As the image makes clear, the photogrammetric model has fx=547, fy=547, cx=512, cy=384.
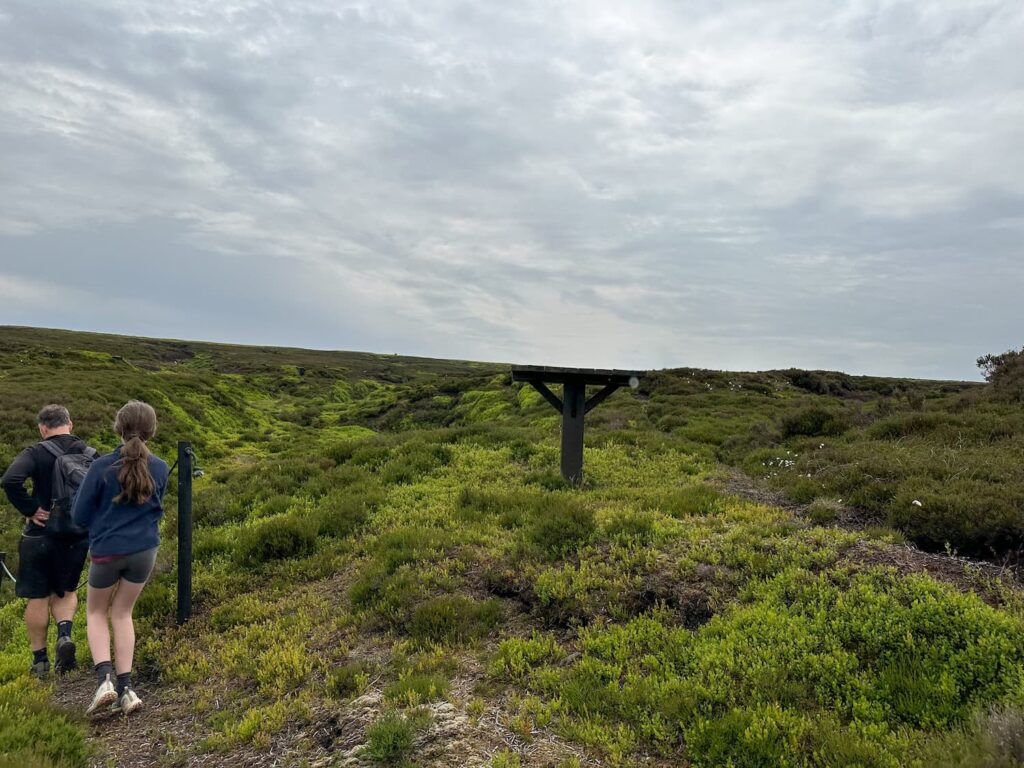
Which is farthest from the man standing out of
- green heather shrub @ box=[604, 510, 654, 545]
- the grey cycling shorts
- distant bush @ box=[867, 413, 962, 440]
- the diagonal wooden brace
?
distant bush @ box=[867, 413, 962, 440]

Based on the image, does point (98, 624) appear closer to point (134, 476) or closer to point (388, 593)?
point (134, 476)

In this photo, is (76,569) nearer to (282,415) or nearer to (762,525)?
(762,525)

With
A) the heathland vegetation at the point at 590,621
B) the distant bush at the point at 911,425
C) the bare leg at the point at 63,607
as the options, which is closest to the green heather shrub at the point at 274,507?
the heathland vegetation at the point at 590,621

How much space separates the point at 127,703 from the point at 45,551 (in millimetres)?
2013

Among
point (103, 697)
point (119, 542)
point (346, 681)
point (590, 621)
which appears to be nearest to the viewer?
point (103, 697)

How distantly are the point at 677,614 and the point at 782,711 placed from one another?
1933 millimetres

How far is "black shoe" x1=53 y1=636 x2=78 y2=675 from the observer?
6266 millimetres

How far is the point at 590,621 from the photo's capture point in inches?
262

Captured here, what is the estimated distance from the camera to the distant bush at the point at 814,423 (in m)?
18.5

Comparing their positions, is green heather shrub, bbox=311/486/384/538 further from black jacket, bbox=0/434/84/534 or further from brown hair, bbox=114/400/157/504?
brown hair, bbox=114/400/157/504

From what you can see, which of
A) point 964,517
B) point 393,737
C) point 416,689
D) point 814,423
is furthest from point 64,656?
point 814,423

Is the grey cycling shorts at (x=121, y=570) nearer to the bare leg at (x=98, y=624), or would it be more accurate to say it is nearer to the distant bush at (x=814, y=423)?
the bare leg at (x=98, y=624)

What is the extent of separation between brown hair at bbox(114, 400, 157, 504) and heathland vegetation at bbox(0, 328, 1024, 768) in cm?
208

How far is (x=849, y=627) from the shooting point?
18.7 ft
